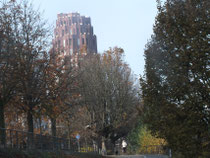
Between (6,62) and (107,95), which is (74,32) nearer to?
(107,95)

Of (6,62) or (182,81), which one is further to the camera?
(6,62)

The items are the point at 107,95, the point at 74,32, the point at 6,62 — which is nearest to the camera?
the point at 6,62

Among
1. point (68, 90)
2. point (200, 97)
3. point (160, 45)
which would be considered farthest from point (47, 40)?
point (200, 97)

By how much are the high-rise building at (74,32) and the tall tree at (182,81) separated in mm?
129218

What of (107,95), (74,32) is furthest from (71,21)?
(107,95)

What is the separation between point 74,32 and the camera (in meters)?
169

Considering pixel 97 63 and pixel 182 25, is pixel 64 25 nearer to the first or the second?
pixel 97 63

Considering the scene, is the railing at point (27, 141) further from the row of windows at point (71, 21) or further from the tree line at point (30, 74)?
the row of windows at point (71, 21)

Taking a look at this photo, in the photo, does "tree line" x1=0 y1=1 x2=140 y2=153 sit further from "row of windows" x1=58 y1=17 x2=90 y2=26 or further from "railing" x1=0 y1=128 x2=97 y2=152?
"row of windows" x1=58 y1=17 x2=90 y2=26

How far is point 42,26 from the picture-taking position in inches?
1196

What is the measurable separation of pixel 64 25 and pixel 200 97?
158 meters

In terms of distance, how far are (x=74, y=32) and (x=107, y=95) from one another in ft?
406

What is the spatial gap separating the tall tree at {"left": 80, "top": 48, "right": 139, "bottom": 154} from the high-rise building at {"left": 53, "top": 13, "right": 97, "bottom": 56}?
103 meters

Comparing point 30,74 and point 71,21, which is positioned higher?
point 71,21
